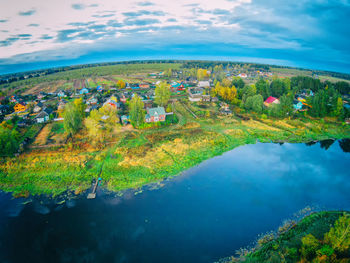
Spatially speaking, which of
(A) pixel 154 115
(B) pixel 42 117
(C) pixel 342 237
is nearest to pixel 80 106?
(B) pixel 42 117

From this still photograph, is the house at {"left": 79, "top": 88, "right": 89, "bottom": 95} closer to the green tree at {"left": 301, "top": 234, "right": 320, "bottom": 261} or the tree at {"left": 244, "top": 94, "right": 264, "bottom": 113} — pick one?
the tree at {"left": 244, "top": 94, "right": 264, "bottom": 113}

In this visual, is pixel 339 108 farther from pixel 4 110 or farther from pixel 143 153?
pixel 4 110

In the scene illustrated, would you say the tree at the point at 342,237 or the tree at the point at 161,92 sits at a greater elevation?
the tree at the point at 161,92

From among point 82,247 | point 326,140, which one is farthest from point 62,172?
point 326,140

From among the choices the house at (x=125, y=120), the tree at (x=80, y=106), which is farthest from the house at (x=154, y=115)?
the tree at (x=80, y=106)

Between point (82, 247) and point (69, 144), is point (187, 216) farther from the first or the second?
point (69, 144)

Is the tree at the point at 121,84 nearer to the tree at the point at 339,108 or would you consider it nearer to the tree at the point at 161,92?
the tree at the point at 161,92

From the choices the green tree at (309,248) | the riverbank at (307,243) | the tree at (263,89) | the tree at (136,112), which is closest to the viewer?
the riverbank at (307,243)
